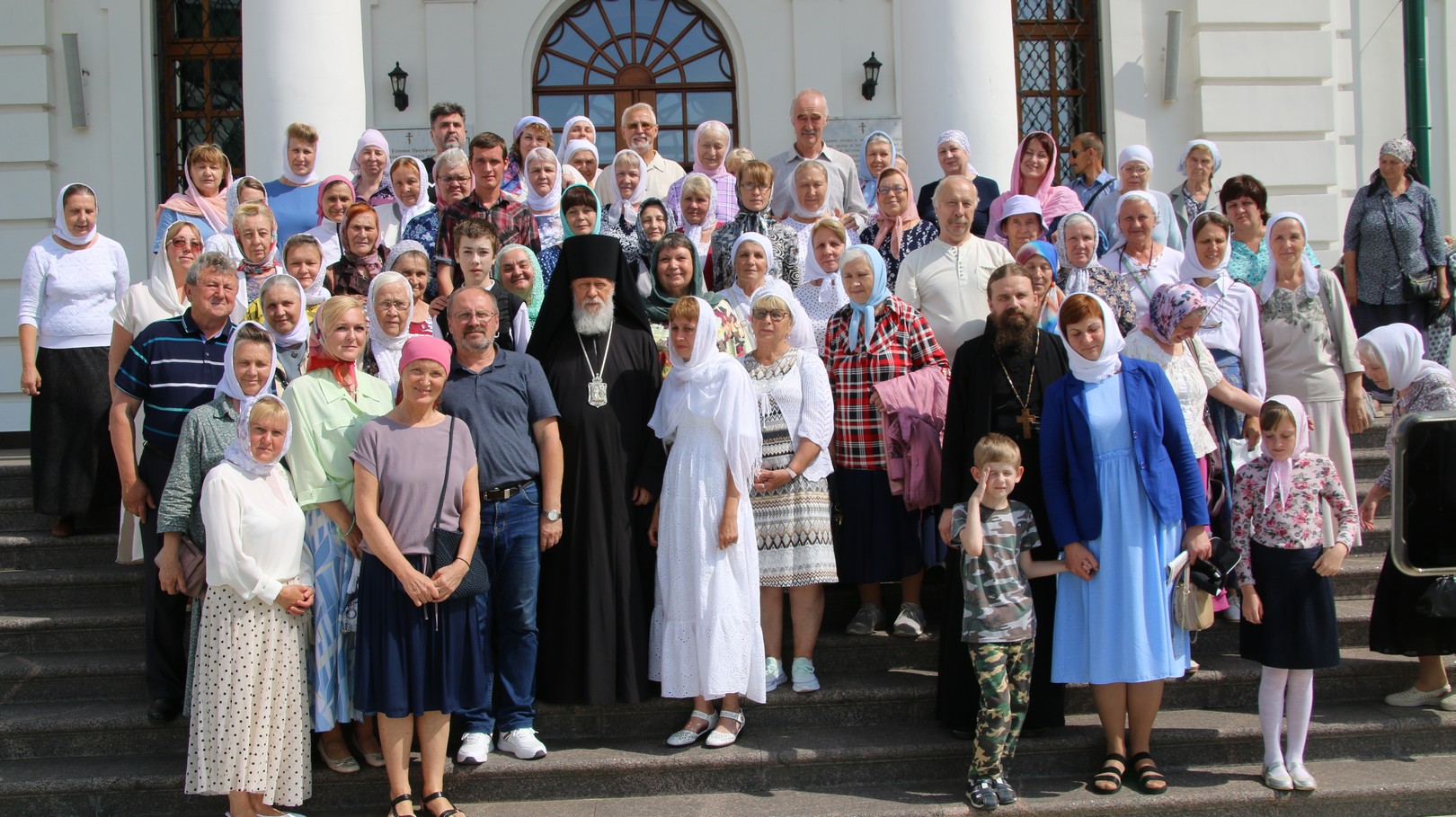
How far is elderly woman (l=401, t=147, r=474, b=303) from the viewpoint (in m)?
6.55

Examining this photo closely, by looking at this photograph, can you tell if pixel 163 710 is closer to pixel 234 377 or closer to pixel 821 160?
pixel 234 377

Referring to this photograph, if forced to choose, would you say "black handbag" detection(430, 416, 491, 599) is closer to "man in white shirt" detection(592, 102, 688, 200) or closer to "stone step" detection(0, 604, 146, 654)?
"stone step" detection(0, 604, 146, 654)

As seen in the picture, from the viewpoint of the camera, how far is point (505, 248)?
5570 millimetres

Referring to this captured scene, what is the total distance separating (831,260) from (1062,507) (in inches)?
77.5

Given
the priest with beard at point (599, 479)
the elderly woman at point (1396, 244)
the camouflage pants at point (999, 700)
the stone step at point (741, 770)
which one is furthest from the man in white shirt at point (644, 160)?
the elderly woman at point (1396, 244)

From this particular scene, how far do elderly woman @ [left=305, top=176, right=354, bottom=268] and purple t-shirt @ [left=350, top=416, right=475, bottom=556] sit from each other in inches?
95.0

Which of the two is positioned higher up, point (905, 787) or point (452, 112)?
point (452, 112)

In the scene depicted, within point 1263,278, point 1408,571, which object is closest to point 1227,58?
point 1263,278

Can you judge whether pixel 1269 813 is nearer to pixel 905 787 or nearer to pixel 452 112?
pixel 905 787

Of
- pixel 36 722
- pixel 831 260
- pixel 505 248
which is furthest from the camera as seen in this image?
pixel 831 260

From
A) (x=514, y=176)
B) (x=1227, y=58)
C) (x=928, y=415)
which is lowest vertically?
(x=928, y=415)

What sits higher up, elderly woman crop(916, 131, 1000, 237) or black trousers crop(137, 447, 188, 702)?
elderly woman crop(916, 131, 1000, 237)

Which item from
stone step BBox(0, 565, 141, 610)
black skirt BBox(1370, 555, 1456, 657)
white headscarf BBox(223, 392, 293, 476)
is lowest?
black skirt BBox(1370, 555, 1456, 657)

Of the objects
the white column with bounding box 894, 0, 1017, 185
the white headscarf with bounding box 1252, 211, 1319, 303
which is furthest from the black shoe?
the white column with bounding box 894, 0, 1017, 185
